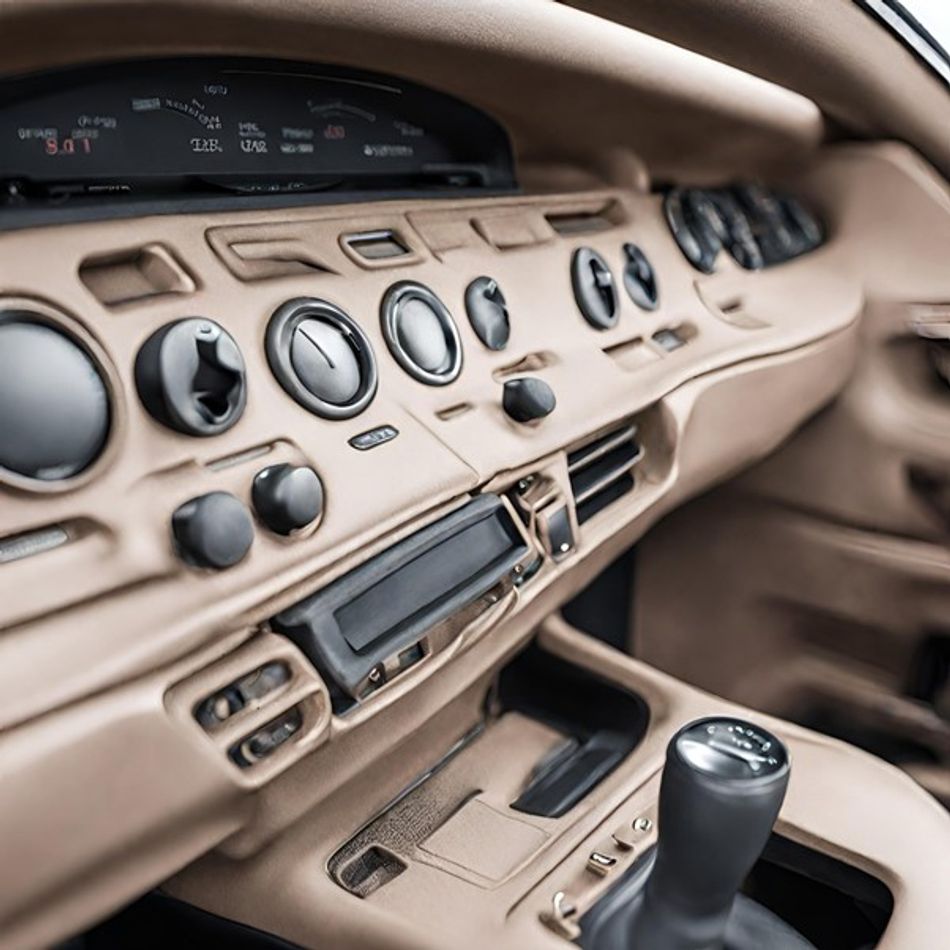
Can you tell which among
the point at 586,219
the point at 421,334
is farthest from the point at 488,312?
the point at 586,219

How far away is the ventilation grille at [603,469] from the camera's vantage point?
1.00m

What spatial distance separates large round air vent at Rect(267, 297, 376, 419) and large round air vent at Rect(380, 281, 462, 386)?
0.12ft

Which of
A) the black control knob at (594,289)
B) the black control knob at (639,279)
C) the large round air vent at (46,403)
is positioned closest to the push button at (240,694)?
the large round air vent at (46,403)

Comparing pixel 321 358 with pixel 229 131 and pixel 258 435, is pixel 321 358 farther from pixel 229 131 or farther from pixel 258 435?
pixel 229 131

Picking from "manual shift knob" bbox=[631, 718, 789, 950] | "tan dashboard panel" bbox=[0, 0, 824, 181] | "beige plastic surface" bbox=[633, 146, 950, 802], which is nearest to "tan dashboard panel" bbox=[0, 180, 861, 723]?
"tan dashboard panel" bbox=[0, 0, 824, 181]

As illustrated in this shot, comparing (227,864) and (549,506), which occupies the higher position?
(549,506)

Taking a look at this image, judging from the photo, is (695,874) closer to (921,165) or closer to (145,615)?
(145,615)

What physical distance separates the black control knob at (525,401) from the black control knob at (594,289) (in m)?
0.21

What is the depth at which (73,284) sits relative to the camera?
65 centimetres

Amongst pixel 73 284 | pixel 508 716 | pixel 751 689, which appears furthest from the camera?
pixel 751 689

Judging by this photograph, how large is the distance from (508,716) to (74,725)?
61 cm

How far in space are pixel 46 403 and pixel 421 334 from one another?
13.3 inches

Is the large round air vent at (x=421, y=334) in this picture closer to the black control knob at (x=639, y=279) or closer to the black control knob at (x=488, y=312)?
the black control knob at (x=488, y=312)

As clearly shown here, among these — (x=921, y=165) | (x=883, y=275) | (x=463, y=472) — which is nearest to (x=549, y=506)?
(x=463, y=472)
